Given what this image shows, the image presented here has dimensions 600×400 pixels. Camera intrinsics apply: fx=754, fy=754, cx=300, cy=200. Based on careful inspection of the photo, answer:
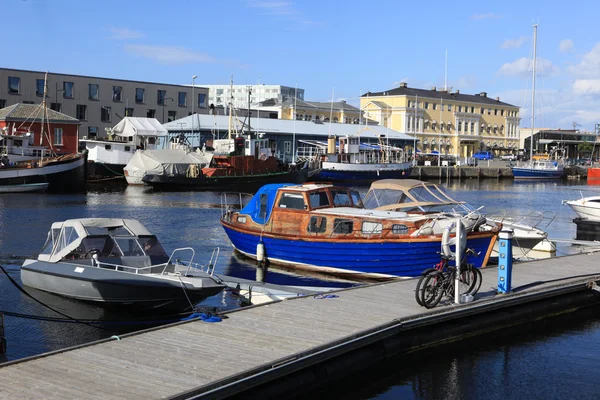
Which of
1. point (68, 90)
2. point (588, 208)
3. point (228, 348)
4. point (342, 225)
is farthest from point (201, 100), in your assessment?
point (228, 348)

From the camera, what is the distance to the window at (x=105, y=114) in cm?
8739

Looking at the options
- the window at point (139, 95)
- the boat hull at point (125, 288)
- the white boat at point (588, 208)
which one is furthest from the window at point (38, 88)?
the boat hull at point (125, 288)

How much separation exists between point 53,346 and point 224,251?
14456 millimetres

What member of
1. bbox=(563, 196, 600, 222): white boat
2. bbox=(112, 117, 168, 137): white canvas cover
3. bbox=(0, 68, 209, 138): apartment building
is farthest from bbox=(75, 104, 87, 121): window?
bbox=(563, 196, 600, 222): white boat

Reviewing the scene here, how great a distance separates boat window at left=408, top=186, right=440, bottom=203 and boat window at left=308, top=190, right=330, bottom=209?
3.19 m

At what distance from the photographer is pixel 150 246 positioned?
20.2 m

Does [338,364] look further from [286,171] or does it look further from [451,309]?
[286,171]

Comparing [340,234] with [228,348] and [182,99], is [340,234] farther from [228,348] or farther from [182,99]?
[182,99]

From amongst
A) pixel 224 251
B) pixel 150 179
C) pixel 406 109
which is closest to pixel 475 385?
pixel 224 251

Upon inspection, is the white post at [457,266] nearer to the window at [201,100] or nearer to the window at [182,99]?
the window at [182,99]

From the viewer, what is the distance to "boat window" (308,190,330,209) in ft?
84.5

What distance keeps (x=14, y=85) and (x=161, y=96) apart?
62.3 feet

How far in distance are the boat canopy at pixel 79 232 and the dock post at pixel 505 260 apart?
30.5 feet

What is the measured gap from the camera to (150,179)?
65.4m
